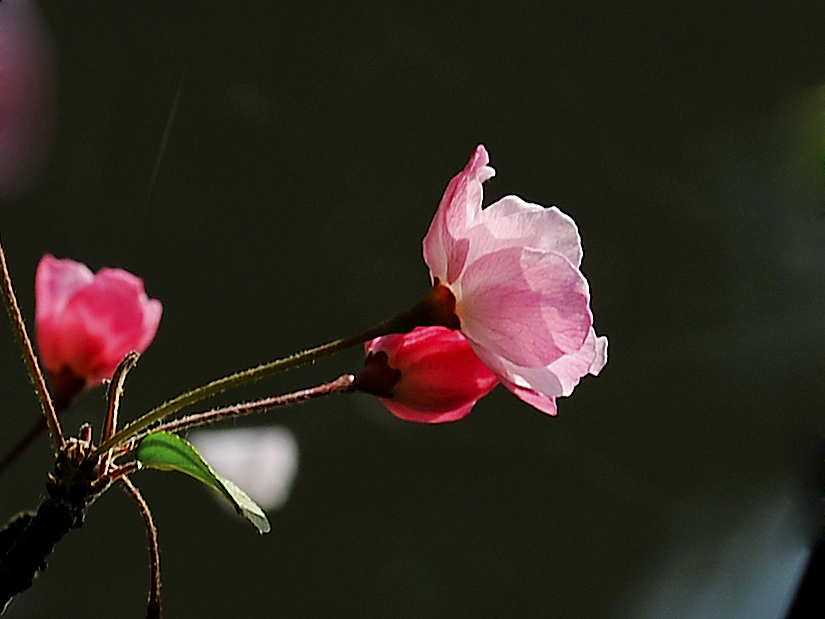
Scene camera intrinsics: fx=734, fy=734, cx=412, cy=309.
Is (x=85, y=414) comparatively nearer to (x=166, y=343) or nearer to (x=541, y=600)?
(x=166, y=343)

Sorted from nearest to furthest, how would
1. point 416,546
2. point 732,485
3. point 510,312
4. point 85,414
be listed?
point 510,312
point 85,414
point 416,546
point 732,485

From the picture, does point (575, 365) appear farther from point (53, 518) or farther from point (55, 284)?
point (55, 284)

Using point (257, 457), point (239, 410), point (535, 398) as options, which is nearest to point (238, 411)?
point (239, 410)

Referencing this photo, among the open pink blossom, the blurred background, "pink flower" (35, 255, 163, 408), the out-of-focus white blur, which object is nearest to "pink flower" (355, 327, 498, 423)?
the open pink blossom

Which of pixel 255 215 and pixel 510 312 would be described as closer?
pixel 510 312

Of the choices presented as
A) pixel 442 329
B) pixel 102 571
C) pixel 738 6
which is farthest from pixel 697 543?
pixel 442 329

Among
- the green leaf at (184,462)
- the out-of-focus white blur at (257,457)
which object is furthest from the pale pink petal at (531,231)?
the out-of-focus white blur at (257,457)

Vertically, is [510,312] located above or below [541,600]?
above

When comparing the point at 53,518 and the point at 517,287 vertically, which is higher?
the point at 517,287
